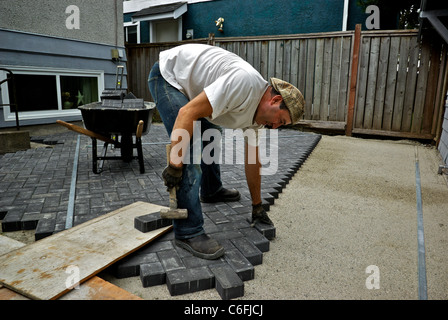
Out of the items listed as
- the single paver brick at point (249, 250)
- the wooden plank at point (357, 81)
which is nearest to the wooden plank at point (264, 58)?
the wooden plank at point (357, 81)

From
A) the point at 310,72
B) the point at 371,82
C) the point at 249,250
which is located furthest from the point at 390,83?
the point at 249,250

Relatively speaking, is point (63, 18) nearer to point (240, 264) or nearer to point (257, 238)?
point (257, 238)

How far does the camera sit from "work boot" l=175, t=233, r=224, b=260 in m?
2.13

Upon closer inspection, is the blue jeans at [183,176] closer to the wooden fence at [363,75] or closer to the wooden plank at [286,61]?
the wooden fence at [363,75]

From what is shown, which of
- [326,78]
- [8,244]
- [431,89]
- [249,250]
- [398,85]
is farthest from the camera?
[326,78]

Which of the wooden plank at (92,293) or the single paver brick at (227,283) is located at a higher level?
the wooden plank at (92,293)

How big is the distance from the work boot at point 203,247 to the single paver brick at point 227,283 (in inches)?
4.6

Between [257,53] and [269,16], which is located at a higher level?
[269,16]

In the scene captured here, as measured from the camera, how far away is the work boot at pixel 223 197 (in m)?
3.16

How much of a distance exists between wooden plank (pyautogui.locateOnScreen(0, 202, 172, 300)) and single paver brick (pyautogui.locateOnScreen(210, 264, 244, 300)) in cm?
60

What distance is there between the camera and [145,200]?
322 cm

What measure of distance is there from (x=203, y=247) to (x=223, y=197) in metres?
1.07
